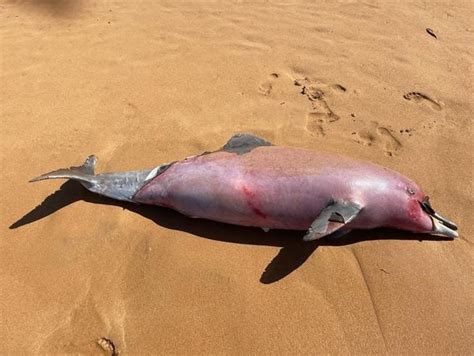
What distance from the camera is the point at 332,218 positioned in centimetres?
269

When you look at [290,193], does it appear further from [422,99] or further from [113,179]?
[422,99]

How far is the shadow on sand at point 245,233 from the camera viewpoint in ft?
9.21

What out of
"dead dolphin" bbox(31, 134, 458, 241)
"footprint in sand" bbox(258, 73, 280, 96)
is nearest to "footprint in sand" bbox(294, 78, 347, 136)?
"footprint in sand" bbox(258, 73, 280, 96)

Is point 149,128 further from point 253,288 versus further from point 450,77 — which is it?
point 450,77

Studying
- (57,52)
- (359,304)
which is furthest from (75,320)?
(57,52)

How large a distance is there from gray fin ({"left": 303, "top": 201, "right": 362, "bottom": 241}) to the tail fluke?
160cm

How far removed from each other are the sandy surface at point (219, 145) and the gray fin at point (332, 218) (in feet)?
0.88

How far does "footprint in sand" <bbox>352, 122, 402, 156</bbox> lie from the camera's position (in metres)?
3.58

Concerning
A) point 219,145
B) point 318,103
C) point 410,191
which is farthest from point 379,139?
point 219,145

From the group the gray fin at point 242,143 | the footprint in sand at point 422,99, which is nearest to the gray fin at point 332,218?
the gray fin at point 242,143

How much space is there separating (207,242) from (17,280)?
118 cm

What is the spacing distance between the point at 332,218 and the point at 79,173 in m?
1.79

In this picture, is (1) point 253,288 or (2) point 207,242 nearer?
(1) point 253,288

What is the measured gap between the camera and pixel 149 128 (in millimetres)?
3770
